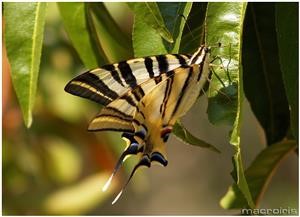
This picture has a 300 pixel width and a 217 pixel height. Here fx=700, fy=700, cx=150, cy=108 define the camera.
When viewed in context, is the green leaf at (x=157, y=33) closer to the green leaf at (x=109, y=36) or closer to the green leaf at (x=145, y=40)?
the green leaf at (x=145, y=40)

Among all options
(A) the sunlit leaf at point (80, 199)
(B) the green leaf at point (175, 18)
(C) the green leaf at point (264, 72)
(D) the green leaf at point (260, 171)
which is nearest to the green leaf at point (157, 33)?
(B) the green leaf at point (175, 18)

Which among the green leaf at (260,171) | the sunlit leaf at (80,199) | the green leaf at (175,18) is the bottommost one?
the sunlit leaf at (80,199)

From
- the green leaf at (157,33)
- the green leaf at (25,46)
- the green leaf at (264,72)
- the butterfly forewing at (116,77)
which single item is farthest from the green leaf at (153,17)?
the green leaf at (264,72)

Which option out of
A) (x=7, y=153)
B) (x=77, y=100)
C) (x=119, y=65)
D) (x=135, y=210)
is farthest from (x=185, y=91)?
(x=135, y=210)

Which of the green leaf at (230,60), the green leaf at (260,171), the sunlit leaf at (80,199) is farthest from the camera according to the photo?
the sunlit leaf at (80,199)

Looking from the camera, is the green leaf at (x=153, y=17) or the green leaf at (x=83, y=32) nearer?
the green leaf at (x=153, y=17)

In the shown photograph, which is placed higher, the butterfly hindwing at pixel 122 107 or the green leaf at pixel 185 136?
the butterfly hindwing at pixel 122 107

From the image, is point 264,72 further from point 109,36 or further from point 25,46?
point 25,46

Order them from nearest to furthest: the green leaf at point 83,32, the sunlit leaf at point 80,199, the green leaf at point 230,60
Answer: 1. the green leaf at point 230,60
2. the green leaf at point 83,32
3. the sunlit leaf at point 80,199
